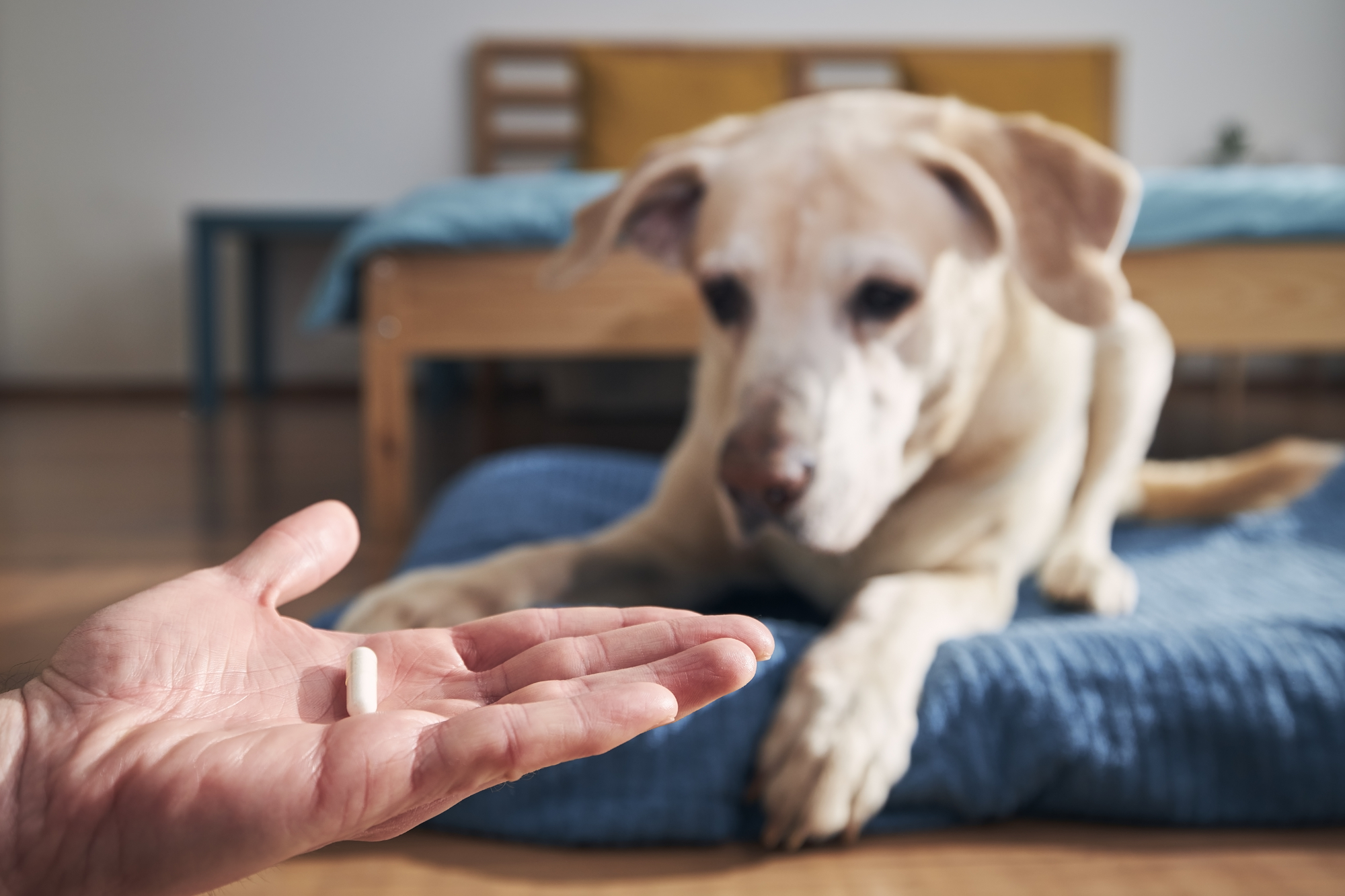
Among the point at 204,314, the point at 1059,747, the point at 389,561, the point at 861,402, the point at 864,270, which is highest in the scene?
the point at 864,270

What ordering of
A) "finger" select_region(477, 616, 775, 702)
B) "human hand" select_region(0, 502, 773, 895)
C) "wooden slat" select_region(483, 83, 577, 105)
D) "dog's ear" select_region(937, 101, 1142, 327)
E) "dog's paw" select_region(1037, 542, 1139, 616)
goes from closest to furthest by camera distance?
"human hand" select_region(0, 502, 773, 895) < "finger" select_region(477, 616, 775, 702) < "dog's ear" select_region(937, 101, 1142, 327) < "dog's paw" select_region(1037, 542, 1139, 616) < "wooden slat" select_region(483, 83, 577, 105)

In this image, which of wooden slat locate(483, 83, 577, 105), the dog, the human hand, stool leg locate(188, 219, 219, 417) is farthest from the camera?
wooden slat locate(483, 83, 577, 105)

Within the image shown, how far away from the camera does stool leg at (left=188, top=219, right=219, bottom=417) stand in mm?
3662

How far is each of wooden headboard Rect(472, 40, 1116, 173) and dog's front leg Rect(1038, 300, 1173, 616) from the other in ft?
9.88

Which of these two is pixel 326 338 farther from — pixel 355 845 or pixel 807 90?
pixel 355 845

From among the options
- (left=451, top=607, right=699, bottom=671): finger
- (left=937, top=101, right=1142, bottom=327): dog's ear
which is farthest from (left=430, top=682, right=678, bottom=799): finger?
(left=937, top=101, right=1142, bottom=327): dog's ear

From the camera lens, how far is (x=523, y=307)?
1.85 meters

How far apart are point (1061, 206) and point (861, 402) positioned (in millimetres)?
293

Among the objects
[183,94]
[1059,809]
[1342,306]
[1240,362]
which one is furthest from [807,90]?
[1059,809]

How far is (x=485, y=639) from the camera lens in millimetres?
594

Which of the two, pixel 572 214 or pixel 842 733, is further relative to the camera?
pixel 572 214

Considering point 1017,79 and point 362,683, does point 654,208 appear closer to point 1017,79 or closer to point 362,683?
point 362,683

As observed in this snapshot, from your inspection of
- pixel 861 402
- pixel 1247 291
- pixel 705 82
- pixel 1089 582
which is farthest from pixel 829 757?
pixel 705 82

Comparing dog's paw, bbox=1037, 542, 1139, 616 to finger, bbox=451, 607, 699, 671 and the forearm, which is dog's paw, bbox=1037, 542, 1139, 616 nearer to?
finger, bbox=451, 607, 699, 671
